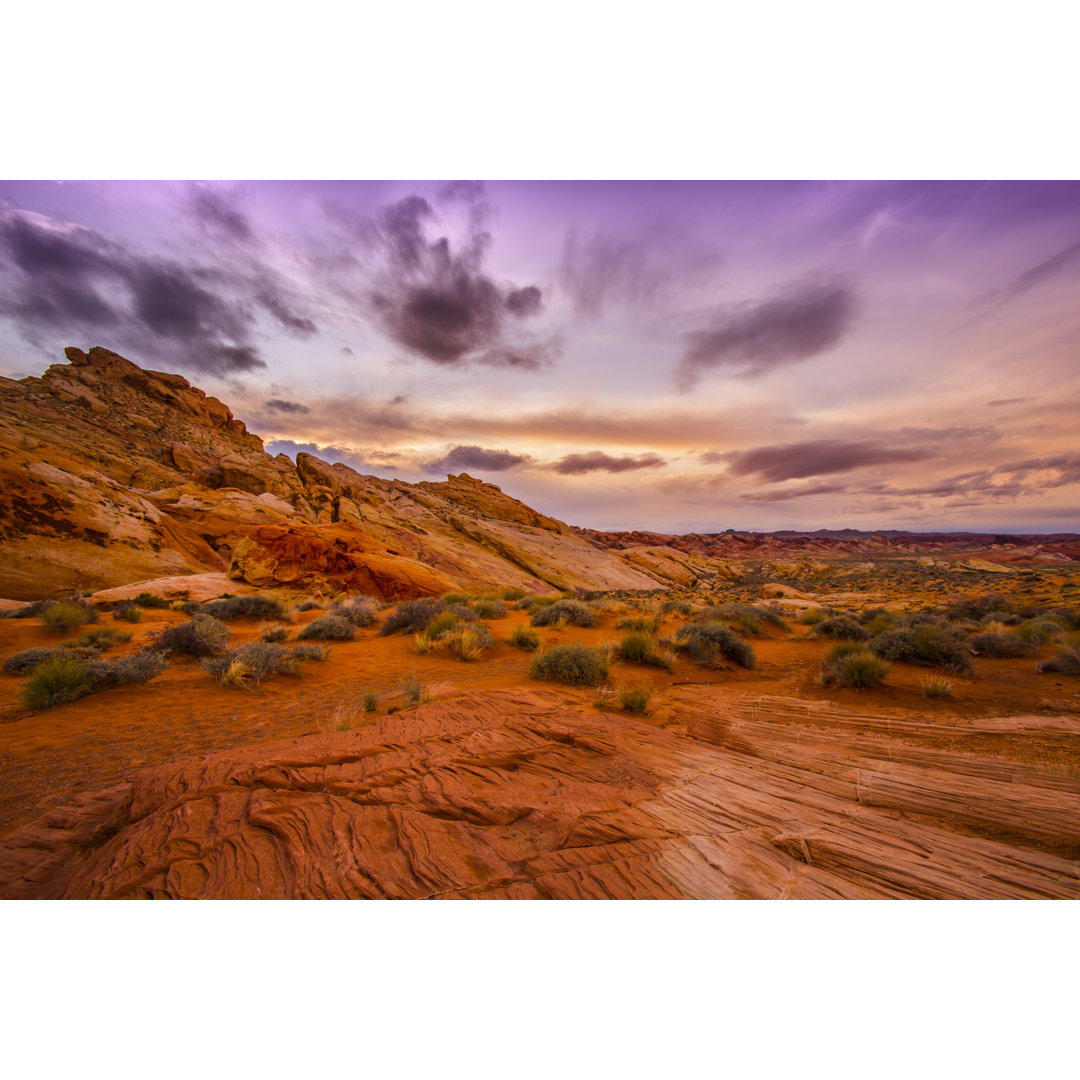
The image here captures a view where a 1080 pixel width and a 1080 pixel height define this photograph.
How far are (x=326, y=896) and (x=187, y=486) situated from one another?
103 ft

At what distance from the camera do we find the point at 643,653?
7.69m

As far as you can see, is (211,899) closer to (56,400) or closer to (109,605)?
(109,605)

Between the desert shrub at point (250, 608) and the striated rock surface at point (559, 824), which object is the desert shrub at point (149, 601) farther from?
the striated rock surface at point (559, 824)

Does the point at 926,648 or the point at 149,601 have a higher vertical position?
the point at 926,648

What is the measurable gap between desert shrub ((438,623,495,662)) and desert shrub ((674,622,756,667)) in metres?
4.00

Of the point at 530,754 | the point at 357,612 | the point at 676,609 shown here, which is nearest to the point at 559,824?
the point at 530,754

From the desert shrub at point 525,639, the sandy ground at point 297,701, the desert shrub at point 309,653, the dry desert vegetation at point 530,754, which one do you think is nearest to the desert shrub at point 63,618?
the dry desert vegetation at point 530,754

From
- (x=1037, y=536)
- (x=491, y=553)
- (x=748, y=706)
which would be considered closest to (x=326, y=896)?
(x=748, y=706)

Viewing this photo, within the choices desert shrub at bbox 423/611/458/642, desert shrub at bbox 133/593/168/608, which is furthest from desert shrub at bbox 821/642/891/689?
desert shrub at bbox 133/593/168/608

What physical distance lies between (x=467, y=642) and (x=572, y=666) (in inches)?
106

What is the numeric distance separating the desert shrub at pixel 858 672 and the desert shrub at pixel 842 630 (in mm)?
2929

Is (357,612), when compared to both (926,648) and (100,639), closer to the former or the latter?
(100,639)

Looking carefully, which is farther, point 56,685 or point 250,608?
point 250,608

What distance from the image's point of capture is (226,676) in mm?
6199
